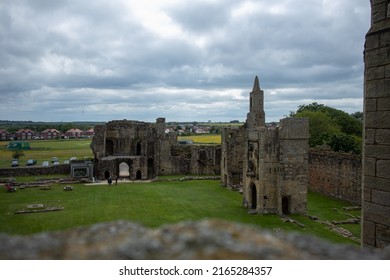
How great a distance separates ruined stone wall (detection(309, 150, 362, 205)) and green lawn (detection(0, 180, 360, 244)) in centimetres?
93

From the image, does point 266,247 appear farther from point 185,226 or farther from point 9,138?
point 9,138

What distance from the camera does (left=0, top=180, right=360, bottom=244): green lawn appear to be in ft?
65.8

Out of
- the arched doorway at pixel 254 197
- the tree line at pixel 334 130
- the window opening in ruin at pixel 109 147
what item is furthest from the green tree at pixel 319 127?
the arched doorway at pixel 254 197

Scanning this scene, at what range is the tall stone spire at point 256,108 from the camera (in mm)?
31250

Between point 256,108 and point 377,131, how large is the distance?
24.3 metres

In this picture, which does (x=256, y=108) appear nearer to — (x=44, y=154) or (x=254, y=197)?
(x=254, y=197)

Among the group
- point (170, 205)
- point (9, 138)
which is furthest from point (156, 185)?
point (9, 138)

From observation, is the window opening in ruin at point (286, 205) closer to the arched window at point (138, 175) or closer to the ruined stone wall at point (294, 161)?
the ruined stone wall at point (294, 161)

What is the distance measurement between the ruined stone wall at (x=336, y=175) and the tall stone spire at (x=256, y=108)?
580cm

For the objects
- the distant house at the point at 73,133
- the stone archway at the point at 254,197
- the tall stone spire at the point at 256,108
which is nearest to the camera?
the stone archway at the point at 254,197

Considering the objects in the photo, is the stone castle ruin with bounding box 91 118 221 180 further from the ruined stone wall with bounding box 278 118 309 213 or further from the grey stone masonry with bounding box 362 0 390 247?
the grey stone masonry with bounding box 362 0 390 247

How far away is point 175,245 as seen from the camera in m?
4.89

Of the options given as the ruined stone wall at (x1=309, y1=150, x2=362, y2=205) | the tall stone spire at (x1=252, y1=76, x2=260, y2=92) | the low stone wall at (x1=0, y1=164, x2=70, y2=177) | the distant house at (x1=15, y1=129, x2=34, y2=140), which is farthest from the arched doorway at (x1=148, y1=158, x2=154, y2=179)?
the distant house at (x1=15, y1=129, x2=34, y2=140)

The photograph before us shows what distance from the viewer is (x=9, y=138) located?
359 feet
